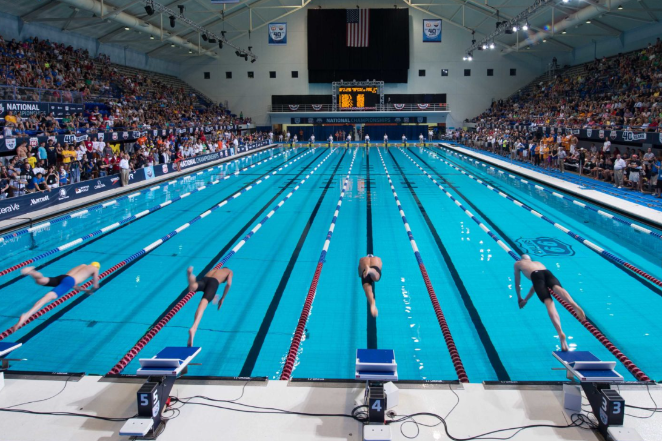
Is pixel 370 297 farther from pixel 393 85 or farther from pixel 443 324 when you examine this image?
pixel 393 85

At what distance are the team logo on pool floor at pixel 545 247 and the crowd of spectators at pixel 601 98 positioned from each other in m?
8.96

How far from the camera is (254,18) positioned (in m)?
34.7

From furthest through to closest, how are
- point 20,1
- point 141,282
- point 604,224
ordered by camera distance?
1. point 20,1
2. point 604,224
3. point 141,282

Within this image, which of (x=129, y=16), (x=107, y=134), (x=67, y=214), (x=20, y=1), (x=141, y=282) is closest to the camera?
(x=141, y=282)

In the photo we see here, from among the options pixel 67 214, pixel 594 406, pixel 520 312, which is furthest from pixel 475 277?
pixel 67 214

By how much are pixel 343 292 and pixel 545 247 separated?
13.2 ft

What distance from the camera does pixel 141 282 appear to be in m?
6.78

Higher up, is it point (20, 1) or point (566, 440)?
point (20, 1)

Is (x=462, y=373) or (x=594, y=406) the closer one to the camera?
(x=594, y=406)

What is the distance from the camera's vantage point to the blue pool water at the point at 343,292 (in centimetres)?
473

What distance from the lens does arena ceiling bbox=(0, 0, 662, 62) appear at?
20469 mm

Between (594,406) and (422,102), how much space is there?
123 ft

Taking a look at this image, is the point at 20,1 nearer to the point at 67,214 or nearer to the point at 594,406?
the point at 67,214

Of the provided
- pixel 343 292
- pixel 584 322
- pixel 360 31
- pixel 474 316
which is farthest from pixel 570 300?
pixel 360 31
